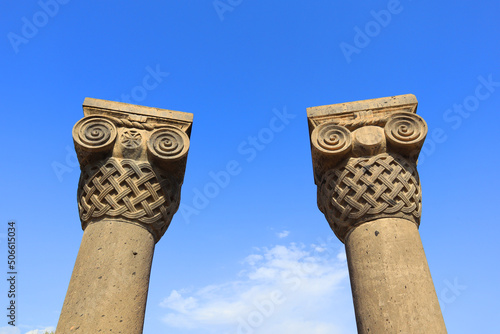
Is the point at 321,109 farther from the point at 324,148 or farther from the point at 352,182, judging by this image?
the point at 352,182

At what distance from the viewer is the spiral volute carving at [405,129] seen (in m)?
3.96

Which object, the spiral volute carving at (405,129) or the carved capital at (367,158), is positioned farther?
the spiral volute carving at (405,129)

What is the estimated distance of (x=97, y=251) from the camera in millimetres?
3508

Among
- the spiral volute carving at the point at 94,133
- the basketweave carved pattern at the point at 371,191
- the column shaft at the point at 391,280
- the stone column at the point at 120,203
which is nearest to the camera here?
the column shaft at the point at 391,280

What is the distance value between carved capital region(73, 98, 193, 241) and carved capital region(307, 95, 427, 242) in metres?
1.52

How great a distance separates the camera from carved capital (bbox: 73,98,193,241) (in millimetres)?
3793

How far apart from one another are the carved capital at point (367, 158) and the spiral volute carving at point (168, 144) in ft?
4.51

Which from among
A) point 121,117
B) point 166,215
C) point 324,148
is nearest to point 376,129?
point 324,148

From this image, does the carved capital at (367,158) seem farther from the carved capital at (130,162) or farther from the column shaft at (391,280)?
the carved capital at (130,162)

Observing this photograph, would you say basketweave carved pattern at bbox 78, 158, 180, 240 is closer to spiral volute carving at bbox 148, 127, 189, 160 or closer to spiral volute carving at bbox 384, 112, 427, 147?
spiral volute carving at bbox 148, 127, 189, 160

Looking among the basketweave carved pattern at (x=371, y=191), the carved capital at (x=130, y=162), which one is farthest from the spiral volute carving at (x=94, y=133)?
the basketweave carved pattern at (x=371, y=191)

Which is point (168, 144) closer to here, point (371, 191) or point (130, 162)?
point (130, 162)

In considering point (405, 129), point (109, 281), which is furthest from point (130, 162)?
point (405, 129)

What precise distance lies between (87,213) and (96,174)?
1.31 feet
